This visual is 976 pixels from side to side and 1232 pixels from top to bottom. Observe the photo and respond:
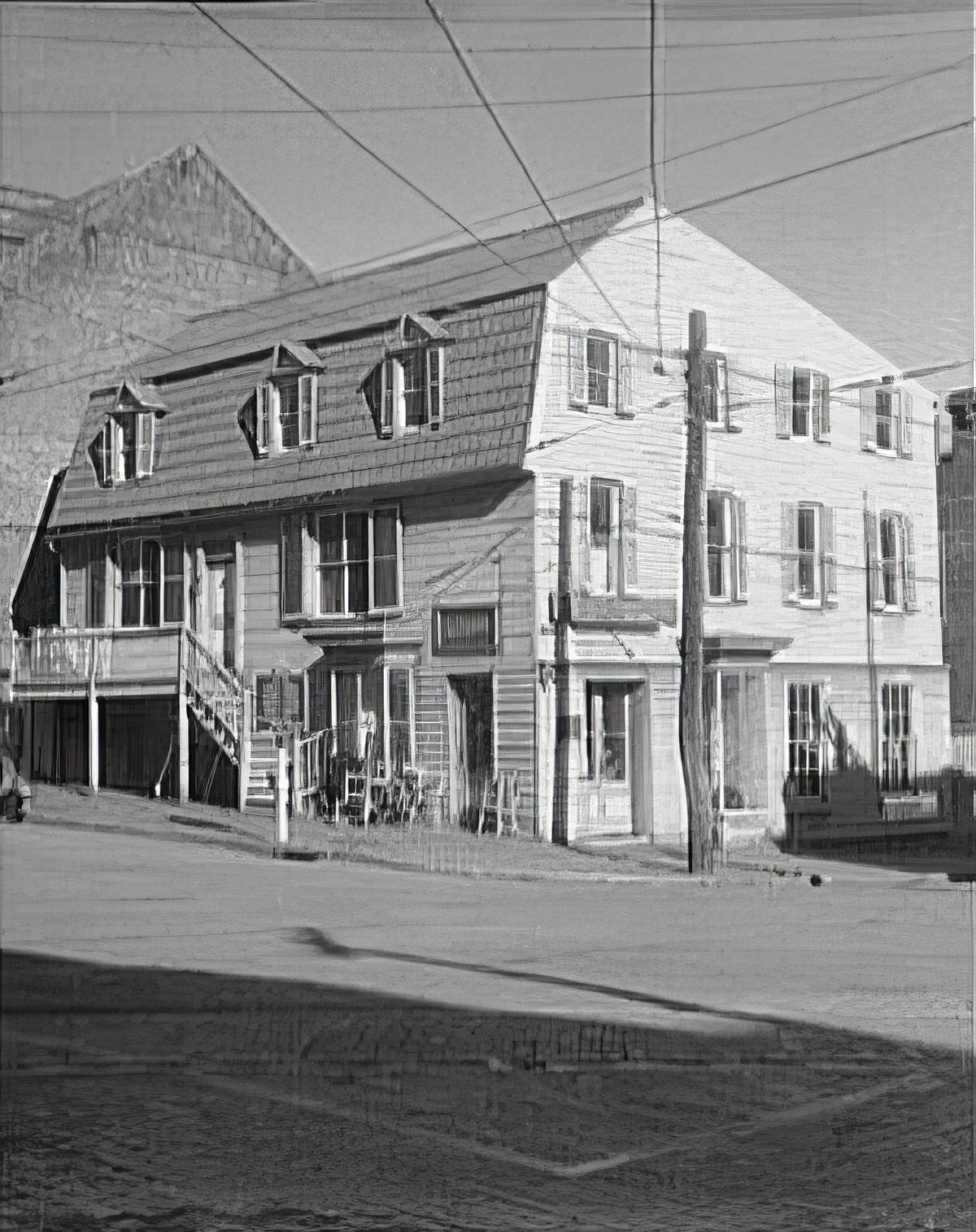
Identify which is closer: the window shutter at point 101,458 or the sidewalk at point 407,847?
the sidewalk at point 407,847

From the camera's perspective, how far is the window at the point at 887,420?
13.1 ft

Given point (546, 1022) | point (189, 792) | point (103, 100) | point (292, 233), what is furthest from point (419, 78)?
point (546, 1022)

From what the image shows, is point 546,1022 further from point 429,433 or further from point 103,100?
point 103,100

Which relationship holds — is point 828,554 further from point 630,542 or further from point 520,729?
point 520,729

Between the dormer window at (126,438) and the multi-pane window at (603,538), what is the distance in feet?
3.31

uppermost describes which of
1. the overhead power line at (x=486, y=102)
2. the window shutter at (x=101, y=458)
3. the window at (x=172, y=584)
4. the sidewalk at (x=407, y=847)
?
the overhead power line at (x=486, y=102)

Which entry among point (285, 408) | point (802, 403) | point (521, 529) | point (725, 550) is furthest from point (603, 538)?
point (285, 408)

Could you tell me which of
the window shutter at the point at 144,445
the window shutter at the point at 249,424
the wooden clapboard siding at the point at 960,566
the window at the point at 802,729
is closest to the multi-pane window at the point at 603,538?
the window at the point at 802,729

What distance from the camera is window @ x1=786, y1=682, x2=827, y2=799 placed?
3896mm

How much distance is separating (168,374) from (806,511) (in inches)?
57.5

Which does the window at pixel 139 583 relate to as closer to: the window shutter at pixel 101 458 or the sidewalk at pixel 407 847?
the window shutter at pixel 101 458

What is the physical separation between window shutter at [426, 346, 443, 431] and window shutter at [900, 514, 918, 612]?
1.12 m

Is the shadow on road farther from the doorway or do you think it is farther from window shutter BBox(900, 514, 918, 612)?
window shutter BBox(900, 514, 918, 612)

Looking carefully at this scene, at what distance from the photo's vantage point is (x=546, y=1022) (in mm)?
4020
